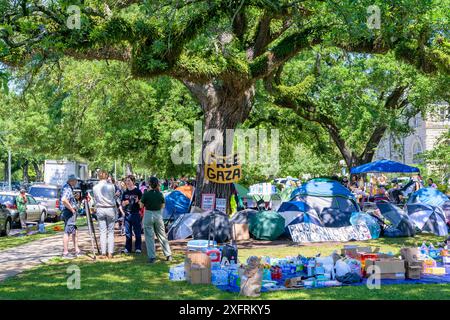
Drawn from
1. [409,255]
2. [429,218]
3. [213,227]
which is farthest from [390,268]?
[429,218]

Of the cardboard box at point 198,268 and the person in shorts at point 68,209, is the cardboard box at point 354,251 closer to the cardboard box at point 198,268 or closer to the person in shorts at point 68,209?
the cardboard box at point 198,268

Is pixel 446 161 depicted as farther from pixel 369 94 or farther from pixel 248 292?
pixel 248 292

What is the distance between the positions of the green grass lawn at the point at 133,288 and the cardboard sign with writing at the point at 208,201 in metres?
5.13

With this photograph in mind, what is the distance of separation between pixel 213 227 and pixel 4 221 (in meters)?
8.95

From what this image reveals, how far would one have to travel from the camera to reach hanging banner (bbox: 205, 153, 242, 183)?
643 inches

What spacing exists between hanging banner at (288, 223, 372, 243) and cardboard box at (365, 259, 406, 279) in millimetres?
5736

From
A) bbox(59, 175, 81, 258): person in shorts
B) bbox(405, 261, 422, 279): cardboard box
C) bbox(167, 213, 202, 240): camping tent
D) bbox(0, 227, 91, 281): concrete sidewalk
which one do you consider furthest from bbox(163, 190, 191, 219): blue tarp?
bbox(405, 261, 422, 279): cardboard box

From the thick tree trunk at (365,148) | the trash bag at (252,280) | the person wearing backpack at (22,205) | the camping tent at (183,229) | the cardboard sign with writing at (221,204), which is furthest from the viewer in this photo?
the thick tree trunk at (365,148)

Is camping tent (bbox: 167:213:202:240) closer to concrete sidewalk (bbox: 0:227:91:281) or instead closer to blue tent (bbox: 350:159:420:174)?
concrete sidewalk (bbox: 0:227:91:281)

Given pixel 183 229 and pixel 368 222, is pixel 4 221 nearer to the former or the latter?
pixel 183 229

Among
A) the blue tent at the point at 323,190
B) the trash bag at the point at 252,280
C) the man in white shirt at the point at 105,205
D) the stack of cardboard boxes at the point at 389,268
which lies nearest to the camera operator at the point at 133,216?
the man in white shirt at the point at 105,205

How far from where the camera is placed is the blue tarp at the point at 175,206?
18.0 meters

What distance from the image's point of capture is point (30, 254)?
43.8ft

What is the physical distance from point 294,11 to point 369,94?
13167 millimetres
